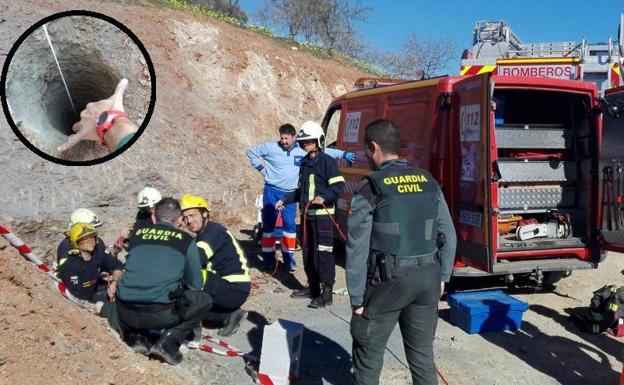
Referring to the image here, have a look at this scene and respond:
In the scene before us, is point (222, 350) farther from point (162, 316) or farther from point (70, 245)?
point (70, 245)

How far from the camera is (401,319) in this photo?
348 cm

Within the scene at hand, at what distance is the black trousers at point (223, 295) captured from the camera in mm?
→ 5147

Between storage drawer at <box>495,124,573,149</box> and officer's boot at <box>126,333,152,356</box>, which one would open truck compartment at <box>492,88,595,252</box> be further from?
officer's boot at <box>126,333,152,356</box>

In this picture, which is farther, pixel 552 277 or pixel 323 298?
pixel 552 277

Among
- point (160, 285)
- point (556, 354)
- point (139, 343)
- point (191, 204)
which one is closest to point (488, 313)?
point (556, 354)

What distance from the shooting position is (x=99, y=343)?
159 inches

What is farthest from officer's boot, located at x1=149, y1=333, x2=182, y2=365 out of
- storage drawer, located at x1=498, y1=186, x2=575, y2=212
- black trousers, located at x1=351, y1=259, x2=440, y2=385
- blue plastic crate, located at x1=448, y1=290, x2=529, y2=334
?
storage drawer, located at x1=498, y1=186, x2=575, y2=212

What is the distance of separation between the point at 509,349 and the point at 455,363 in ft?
2.15

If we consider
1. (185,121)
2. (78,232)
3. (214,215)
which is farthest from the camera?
(185,121)

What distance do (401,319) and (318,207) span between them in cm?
276

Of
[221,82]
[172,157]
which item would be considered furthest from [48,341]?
[221,82]

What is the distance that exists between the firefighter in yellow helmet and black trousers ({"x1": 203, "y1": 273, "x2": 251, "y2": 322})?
91 cm

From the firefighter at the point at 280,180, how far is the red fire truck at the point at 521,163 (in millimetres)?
1261

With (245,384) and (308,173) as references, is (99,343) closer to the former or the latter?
(245,384)
